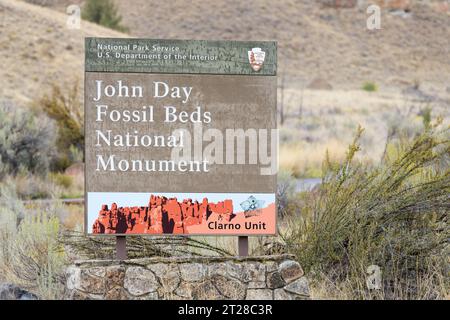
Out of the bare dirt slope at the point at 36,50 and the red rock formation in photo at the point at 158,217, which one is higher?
the bare dirt slope at the point at 36,50

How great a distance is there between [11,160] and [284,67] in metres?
42.3

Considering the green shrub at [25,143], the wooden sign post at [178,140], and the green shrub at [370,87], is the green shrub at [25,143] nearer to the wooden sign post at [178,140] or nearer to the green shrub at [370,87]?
the wooden sign post at [178,140]

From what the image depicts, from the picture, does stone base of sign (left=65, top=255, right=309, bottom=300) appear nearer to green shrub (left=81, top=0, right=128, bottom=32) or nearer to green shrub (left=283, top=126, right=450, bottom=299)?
green shrub (left=283, top=126, right=450, bottom=299)

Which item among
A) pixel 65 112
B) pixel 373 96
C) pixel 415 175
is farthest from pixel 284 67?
pixel 415 175

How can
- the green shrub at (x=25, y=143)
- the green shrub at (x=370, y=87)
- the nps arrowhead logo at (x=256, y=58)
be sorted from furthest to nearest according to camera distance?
the green shrub at (x=370, y=87) → the green shrub at (x=25, y=143) → the nps arrowhead logo at (x=256, y=58)

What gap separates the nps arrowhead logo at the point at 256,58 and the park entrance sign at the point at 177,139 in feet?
0.07

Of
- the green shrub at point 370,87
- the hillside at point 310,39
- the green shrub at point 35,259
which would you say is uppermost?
the hillside at point 310,39

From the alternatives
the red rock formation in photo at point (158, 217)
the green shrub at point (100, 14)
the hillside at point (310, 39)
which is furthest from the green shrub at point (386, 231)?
the green shrub at point (100, 14)

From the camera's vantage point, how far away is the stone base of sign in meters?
8.50

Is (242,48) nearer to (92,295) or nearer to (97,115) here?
(97,115)

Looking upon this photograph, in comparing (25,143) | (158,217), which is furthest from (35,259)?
(25,143)

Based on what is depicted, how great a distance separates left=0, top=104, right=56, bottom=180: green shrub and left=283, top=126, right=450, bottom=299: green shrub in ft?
41.1

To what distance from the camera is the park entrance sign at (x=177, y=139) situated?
347 inches

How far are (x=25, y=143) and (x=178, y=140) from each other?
1368 centimetres
